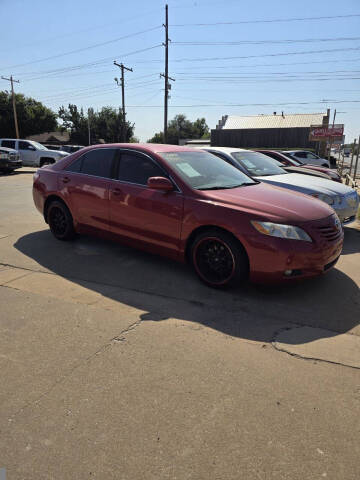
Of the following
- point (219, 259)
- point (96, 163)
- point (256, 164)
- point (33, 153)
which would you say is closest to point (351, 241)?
point (256, 164)

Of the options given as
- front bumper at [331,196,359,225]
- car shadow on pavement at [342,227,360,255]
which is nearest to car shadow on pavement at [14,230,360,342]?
car shadow on pavement at [342,227,360,255]

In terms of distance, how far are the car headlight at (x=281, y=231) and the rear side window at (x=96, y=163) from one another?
2.29 metres

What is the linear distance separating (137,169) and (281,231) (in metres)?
2.07

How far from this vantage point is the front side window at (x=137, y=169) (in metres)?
4.45

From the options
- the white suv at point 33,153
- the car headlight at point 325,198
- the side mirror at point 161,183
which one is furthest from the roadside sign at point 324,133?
the side mirror at point 161,183

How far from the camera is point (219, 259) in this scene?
12.8 ft

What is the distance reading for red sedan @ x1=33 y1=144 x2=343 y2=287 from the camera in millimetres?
3617

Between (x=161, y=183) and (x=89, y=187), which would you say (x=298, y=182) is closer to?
(x=161, y=183)

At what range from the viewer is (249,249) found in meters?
3.65

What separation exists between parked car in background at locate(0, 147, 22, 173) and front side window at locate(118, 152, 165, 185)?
15.6 metres

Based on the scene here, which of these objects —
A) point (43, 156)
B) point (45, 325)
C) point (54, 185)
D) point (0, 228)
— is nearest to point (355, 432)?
point (45, 325)

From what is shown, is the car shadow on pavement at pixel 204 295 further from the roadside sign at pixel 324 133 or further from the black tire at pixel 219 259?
the roadside sign at pixel 324 133

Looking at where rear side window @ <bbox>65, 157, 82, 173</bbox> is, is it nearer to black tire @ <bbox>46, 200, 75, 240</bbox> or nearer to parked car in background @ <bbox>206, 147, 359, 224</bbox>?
black tire @ <bbox>46, 200, 75, 240</bbox>

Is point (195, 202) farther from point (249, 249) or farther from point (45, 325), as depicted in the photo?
point (45, 325)
